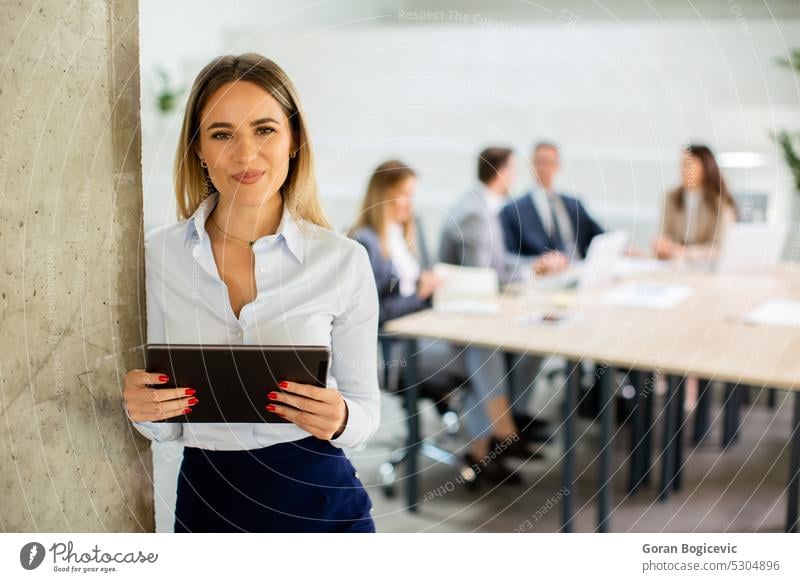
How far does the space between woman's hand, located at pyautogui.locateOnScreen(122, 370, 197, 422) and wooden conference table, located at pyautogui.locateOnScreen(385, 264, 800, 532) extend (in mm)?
1028

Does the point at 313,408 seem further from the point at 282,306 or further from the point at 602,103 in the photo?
the point at 602,103

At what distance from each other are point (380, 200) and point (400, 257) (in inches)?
8.5

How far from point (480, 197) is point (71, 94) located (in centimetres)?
184

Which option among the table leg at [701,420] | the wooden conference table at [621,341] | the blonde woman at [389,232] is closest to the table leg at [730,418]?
the table leg at [701,420]

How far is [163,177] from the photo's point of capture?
4.29 feet

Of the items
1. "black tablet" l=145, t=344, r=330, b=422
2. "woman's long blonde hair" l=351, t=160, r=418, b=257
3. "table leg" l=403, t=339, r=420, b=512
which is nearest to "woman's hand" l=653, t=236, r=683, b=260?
"table leg" l=403, t=339, r=420, b=512

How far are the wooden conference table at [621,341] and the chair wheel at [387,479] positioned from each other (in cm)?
10

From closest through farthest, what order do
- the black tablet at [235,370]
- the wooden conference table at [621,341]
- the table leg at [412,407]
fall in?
the black tablet at [235,370]
the wooden conference table at [621,341]
the table leg at [412,407]

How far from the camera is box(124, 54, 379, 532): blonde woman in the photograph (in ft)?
3.93

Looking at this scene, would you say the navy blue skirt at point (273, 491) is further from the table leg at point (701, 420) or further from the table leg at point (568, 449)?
the table leg at point (701, 420)

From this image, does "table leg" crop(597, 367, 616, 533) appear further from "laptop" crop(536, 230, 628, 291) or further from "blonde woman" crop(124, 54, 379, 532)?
"blonde woman" crop(124, 54, 379, 532)

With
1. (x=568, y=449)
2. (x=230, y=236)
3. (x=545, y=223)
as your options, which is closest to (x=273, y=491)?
(x=230, y=236)

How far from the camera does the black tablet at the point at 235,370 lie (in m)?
1.17

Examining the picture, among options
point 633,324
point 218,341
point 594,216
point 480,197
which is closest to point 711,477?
point 633,324
